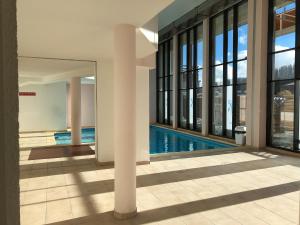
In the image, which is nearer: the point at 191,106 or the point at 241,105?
the point at 241,105

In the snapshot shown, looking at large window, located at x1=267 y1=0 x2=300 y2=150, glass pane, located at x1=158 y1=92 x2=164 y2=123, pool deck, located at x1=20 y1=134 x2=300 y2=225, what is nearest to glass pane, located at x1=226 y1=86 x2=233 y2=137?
large window, located at x1=267 y1=0 x2=300 y2=150

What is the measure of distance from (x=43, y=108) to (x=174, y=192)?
10.4 m

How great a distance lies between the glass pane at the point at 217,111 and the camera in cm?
1152

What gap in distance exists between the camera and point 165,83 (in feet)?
56.4

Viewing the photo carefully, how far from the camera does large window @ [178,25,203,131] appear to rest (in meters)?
A: 13.1

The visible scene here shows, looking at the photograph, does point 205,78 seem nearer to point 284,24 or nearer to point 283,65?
point 283,65

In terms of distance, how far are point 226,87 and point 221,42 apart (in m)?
2.10

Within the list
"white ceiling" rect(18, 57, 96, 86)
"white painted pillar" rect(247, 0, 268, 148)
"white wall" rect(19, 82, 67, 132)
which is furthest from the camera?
"white wall" rect(19, 82, 67, 132)

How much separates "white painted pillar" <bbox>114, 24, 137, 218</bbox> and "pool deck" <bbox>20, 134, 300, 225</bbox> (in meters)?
0.31

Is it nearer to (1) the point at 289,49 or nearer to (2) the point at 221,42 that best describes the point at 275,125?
(1) the point at 289,49

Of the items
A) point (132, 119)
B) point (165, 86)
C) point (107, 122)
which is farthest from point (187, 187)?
point (165, 86)

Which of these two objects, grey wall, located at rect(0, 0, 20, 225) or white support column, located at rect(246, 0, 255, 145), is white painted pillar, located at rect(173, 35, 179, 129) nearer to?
white support column, located at rect(246, 0, 255, 145)

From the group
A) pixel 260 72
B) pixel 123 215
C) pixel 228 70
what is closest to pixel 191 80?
pixel 228 70

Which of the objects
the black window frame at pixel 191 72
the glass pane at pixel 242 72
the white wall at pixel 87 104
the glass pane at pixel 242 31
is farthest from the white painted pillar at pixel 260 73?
the white wall at pixel 87 104
